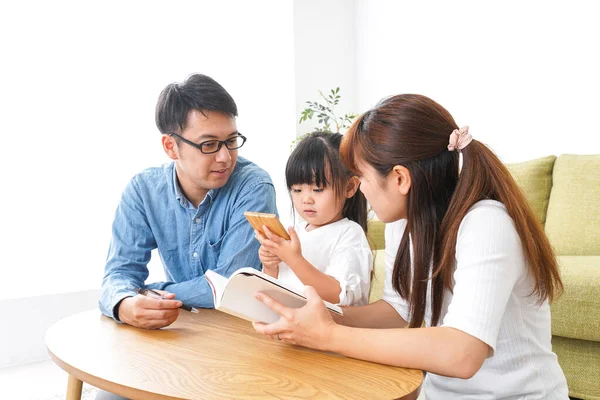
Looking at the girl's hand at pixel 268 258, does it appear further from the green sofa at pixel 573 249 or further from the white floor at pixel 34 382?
the white floor at pixel 34 382

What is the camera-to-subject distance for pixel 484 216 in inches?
43.6

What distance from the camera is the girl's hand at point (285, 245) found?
152 centimetres

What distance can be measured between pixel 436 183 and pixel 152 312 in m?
0.68

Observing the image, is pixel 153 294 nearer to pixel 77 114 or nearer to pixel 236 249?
pixel 236 249

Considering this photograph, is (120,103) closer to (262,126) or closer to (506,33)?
(262,126)

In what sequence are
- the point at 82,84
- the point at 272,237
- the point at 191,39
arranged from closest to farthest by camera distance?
the point at 272,237 < the point at 82,84 < the point at 191,39

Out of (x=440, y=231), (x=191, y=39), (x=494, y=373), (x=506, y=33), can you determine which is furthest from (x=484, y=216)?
(x=191, y=39)

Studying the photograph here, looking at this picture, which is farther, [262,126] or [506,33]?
[262,126]

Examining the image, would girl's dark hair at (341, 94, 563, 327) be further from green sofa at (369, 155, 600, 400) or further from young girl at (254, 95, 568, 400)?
green sofa at (369, 155, 600, 400)

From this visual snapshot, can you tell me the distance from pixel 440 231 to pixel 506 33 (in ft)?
9.09

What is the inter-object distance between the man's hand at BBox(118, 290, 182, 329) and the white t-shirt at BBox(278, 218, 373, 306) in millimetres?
374

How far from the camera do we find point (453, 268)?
1.19 metres

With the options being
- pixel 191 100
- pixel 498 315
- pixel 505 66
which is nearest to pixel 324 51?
pixel 505 66

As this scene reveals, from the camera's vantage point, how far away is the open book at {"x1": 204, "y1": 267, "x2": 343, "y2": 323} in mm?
1128
